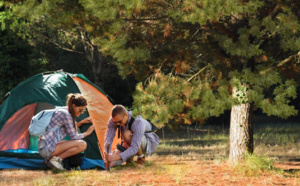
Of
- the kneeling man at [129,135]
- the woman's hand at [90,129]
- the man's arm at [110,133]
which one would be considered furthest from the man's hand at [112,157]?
the woman's hand at [90,129]

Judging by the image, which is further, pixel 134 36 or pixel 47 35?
pixel 47 35

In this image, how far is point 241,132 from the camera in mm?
7453

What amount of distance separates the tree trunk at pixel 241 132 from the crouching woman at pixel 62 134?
2.43 metres

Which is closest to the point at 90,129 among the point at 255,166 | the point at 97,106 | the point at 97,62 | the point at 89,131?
the point at 89,131

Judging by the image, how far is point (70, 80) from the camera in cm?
848

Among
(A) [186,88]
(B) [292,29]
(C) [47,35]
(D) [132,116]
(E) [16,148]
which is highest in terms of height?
(C) [47,35]

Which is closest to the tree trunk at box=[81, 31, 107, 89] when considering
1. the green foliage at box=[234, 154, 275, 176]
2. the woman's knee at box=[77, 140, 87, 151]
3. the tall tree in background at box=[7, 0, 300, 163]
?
the tall tree in background at box=[7, 0, 300, 163]

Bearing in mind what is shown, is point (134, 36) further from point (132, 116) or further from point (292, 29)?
point (292, 29)

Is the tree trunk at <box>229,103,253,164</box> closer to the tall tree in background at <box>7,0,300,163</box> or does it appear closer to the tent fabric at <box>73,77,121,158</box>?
the tall tree in background at <box>7,0,300,163</box>

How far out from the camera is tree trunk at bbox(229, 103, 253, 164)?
7.42m

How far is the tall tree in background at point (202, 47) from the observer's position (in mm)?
6316

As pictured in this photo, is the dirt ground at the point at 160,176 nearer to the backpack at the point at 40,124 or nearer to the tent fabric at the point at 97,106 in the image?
the backpack at the point at 40,124

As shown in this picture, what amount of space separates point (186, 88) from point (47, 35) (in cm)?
1240

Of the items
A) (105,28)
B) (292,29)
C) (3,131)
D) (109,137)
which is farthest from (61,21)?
(292,29)
